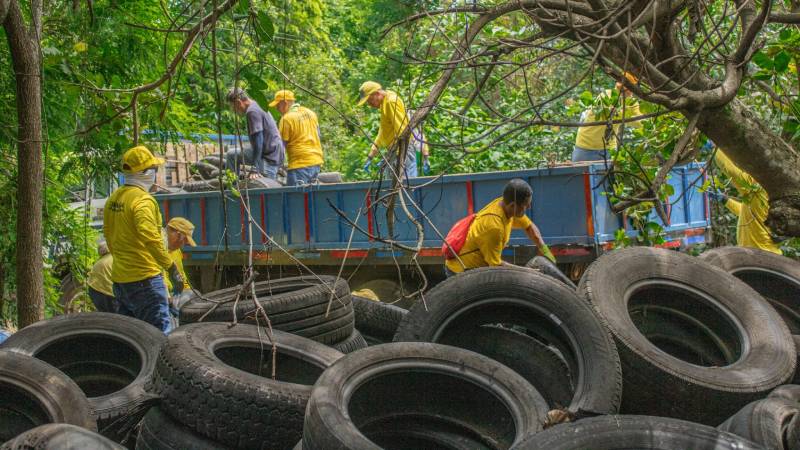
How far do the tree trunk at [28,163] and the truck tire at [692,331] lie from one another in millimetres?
3859

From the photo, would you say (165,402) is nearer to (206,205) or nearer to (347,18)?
(206,205)

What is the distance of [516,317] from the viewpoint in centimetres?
561

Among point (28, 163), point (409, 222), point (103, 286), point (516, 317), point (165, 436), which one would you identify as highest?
point (28, 163)

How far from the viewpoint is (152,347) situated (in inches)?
227

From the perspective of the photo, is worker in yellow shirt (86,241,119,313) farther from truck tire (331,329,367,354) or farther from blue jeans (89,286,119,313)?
truck tire (331,329,367,354)

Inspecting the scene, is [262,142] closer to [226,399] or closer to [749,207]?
[749,207]

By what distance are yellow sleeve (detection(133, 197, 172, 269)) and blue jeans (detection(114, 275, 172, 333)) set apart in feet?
0.68

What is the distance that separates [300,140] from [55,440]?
28.0ft

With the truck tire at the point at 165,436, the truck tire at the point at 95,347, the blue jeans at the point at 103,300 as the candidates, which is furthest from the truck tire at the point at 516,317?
the blue jeans at the point at 103,300

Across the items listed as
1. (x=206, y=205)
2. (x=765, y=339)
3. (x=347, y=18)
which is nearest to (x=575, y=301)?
(x=765, y=339)

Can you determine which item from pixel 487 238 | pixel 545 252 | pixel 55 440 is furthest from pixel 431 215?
pixel 55 440

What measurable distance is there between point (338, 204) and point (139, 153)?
3.85 m

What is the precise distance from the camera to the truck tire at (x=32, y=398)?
4395 mm

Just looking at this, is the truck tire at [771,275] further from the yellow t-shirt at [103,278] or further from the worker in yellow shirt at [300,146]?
the worker in yellow shirt at [300,146]
